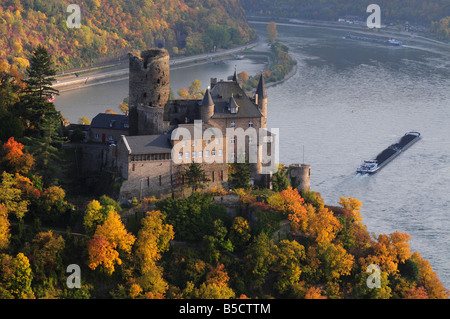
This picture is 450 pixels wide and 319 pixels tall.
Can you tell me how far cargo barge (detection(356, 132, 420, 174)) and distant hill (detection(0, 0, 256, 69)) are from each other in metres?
43.8

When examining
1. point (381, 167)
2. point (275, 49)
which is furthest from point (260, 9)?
point (381, 167)

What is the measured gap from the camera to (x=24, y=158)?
50.5m

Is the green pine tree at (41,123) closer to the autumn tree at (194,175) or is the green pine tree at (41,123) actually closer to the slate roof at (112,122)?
the slate roof at (112,122)

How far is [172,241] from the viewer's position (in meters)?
49.7

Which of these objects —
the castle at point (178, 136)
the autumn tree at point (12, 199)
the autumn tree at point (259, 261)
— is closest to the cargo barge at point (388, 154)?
the castle at point (178, 136)

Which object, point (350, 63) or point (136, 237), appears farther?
point (350, 63)

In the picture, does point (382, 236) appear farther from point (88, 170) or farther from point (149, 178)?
point (88, 170)

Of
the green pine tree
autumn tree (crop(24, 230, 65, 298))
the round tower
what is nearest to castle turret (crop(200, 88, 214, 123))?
the round tower

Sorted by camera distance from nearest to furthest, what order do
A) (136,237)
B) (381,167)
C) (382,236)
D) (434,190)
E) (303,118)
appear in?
(136,237)
(382,236)
(434,190)
(381,167)
(303,118)

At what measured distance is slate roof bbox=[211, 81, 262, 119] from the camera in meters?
54.0

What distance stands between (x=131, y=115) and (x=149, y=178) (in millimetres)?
5455

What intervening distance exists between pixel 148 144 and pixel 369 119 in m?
46.4

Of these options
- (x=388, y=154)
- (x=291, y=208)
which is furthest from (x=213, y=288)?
(x=388, y=154)

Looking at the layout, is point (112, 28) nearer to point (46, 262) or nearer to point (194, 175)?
point (194, 175)
